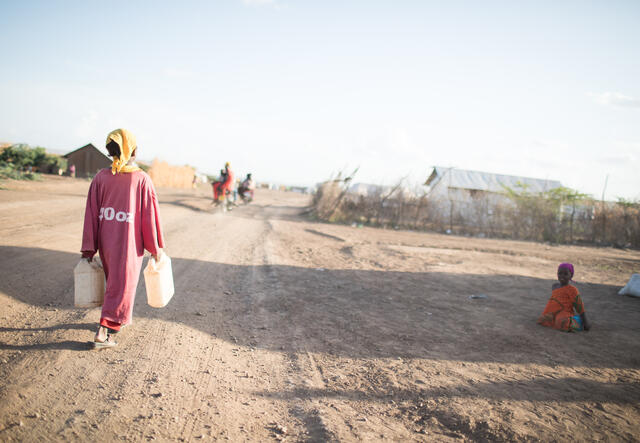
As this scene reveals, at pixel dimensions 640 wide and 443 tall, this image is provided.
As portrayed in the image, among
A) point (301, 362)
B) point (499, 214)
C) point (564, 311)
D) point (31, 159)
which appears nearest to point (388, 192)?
point (499, 214)

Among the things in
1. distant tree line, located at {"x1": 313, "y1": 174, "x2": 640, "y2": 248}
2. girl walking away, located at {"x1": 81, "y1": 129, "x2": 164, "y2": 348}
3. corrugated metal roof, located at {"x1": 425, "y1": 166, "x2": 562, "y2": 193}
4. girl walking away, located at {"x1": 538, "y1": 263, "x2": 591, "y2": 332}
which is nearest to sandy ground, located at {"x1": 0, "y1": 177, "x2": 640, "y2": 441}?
girl walking away, located at {"x1": 538, "y1": 263, "x2": 591, "y2": 332}

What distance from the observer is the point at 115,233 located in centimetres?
298

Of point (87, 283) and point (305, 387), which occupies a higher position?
point (87, 283)

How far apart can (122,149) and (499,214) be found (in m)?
20.3

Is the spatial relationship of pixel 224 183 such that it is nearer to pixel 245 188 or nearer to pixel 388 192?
pixel 245 188

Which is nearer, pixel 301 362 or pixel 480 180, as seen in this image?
pixel 301 362

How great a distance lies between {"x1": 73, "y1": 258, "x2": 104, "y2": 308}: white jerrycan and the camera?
294 cm

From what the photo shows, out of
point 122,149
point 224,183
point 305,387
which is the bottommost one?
point 305,387

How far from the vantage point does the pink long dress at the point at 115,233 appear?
2961 millimetres

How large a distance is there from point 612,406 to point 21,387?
445cm

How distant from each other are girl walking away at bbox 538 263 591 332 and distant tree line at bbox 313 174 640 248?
13242 millimetres

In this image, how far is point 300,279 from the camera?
628 cm

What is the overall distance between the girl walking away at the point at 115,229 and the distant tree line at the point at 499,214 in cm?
1499

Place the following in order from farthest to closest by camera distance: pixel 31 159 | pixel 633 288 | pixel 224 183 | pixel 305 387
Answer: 1. pixel 31 159
2. pixel 224 183
3. pixel 633 288
4. pixel 305 387
